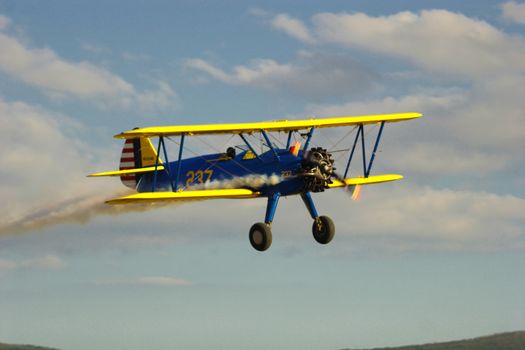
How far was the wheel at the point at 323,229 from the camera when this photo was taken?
31469 mm

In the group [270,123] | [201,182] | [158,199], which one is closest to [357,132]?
[270,123]

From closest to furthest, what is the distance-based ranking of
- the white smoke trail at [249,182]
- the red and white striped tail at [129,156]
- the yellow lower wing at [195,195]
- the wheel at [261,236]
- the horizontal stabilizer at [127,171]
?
the yellow lower wing at [195,195] < the wheel at [261,236] < the white smoke trail at [249,182] < the horizontal stabilizer at [127,171] < the red and white striped tail at [129,156]

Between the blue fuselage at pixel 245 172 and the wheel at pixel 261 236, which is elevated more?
the blue fuselage at pixel 245 172

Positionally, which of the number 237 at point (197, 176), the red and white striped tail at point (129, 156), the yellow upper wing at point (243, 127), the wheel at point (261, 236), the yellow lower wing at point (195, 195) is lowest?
the wheel at point (261, 236)

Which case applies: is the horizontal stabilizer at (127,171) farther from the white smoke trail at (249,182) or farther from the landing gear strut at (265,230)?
the landing gear strut at (265,230)

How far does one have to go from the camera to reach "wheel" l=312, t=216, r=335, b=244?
1239 inches

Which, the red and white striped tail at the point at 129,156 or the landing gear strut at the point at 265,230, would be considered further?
the red and white striped tail at the point at 129,156

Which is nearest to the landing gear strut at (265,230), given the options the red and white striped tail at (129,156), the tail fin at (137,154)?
the tail fin at (137,154)

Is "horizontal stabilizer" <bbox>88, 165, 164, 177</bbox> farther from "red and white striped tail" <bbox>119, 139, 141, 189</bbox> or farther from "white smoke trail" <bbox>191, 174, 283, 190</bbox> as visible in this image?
"white smoke trail" <bbox>191, 174, 283, 190</bbox>

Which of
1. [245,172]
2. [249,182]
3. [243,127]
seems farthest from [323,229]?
[243,127]

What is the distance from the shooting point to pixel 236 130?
30.3 m

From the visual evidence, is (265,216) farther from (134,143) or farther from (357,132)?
(134,143)

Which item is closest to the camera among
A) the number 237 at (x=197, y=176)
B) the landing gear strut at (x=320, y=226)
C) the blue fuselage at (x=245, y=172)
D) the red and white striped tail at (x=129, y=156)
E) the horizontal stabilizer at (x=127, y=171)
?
the blue fuselage at (x=245, y=172)

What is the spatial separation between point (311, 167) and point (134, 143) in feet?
38.3
